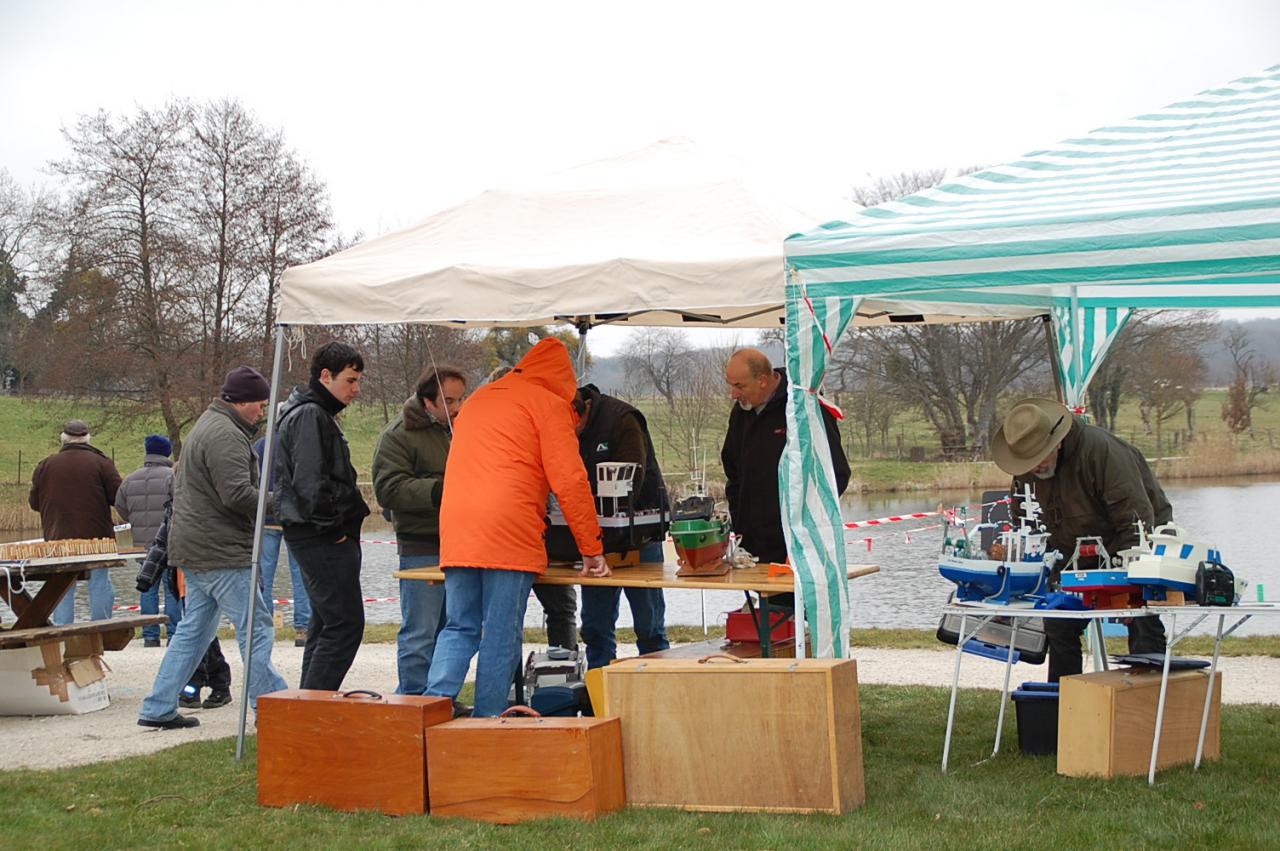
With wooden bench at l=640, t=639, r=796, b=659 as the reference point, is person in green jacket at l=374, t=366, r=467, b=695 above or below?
above

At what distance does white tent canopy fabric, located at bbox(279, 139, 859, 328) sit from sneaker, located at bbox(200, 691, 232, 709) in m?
2.57

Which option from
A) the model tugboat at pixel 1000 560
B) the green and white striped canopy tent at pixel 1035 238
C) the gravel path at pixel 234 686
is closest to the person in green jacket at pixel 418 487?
the gravel path at pixel 234 686

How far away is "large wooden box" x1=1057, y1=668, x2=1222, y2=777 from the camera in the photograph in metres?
4.97

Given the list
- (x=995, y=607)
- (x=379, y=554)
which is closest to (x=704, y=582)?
(x=995, y=607)

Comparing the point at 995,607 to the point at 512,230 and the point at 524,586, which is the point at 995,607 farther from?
the point at 512,230

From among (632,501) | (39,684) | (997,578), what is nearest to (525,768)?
(632,501)

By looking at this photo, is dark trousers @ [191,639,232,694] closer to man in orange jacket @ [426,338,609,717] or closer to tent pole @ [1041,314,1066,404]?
man in orange jacket @ [426,338,609,717]

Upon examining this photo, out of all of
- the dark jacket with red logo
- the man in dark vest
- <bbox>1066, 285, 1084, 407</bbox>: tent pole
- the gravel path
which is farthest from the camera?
<bbox>1066, 285, 1084, 407</bbox>: tent pole

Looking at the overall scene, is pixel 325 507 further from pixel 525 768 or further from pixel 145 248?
pixel 145 248

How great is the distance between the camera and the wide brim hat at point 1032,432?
17.5 ft

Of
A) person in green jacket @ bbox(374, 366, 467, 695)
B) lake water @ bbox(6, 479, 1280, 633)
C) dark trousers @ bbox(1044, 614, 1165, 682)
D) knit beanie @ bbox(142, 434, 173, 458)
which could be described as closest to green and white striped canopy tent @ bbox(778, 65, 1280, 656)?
dark trousers @ bbox(1044, 614, 1165, 682)

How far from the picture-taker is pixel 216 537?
6.63 metres

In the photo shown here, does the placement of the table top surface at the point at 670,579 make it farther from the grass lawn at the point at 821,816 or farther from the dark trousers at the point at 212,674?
the dark trousers at the point at 212,674

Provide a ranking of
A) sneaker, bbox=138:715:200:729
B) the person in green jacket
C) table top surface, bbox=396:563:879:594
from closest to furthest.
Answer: table top surface, bbox=396:563:879:594, the person in green jacket, sneaker, bbox=138:715:200:729
